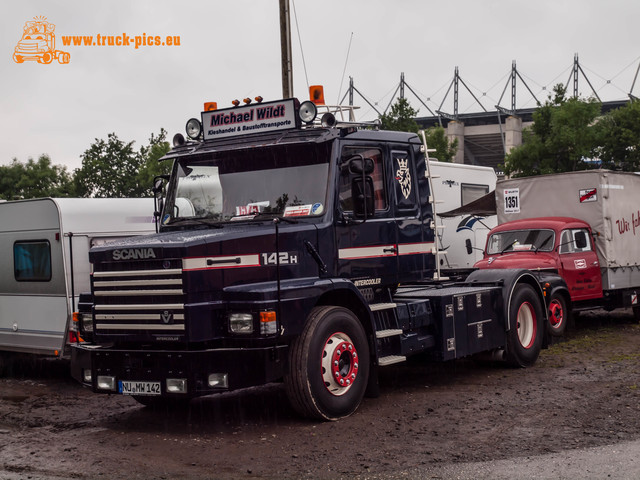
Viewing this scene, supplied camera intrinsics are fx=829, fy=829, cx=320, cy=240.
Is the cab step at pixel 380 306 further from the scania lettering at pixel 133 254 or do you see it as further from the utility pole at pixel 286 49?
the utility pole at pixel 286 49

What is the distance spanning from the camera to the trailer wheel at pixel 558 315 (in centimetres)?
1431

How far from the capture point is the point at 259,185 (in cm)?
873

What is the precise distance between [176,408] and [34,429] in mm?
1631

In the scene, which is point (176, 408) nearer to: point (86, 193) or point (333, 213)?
point (333, 213)

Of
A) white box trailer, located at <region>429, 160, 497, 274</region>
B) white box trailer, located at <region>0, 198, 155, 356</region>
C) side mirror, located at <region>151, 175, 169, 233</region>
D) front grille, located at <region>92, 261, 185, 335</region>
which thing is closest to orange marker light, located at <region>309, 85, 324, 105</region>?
side mirror, located at <region>151, 175, 169, 233</region>

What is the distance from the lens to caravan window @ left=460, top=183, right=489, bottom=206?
2097 cm

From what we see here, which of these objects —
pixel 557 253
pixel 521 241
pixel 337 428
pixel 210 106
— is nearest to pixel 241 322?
pixel 337 428

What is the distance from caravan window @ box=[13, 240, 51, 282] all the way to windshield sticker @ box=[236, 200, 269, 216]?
14.7 ft

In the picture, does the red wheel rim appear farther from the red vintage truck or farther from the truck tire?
the red vintage truck

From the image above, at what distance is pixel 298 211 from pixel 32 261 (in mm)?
5448

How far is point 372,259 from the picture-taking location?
9156mm

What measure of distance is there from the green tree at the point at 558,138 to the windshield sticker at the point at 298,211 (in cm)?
2651

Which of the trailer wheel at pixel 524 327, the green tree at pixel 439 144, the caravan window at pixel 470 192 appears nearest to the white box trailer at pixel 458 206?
the caravan window at pixel 470 192

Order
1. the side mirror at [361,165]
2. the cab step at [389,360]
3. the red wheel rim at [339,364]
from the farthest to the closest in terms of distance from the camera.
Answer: the cab step at [389,360] → the side mirror at [361,165] → the red wheel rim at [339,364]
